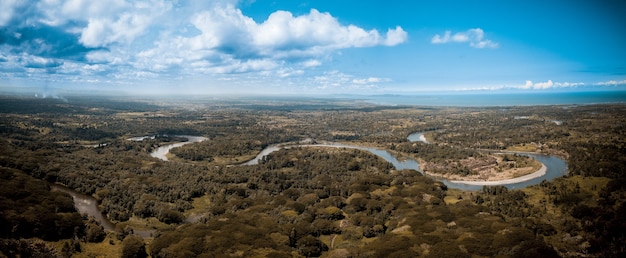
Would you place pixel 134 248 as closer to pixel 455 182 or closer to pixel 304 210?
pixel 304 210

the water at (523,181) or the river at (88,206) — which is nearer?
the river at (88,206)


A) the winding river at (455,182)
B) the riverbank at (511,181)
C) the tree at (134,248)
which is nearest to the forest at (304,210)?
the tree at (134,248)

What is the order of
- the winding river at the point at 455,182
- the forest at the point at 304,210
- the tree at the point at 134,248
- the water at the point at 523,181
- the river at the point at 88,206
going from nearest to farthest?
the forest at the point at 304,210 → the tree at the point at 134,248 → the river at the point at 88,206 → the winding river at the point at 455,182 → the water at the point at 523,181

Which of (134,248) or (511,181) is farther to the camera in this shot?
(511,181)

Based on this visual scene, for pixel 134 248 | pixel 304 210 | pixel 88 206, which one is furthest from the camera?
pixel 88 206

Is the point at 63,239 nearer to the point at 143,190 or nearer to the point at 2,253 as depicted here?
the point at 2,253

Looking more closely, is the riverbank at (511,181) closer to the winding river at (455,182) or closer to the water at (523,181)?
the winding river at (455,182)

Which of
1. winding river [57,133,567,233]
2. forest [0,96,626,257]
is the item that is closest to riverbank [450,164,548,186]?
winding river [57,133,567,233]

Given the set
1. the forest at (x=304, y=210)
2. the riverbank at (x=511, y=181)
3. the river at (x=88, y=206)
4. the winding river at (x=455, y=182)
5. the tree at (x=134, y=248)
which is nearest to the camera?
the forest at (x=304, y=210)

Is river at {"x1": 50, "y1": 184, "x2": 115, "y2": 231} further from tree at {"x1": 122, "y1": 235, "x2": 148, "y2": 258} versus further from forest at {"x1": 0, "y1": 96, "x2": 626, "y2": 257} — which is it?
tree at {"x1": 122, "y1": 235, "x2": 148, "y2": 258}

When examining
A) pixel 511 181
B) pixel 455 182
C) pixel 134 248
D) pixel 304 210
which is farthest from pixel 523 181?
pixel 134 248

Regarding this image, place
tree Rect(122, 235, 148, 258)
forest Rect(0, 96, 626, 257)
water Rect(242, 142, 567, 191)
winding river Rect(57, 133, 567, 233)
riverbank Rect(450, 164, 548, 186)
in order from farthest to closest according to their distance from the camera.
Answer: riverbank Rect(450, 164, 548, 186)
water Rect(242, 142, 567, 191)
winding river Rect(57, 133, 567, 233)
tree Rect(122, 235, 148, 258)
forest Rect(0, 96, 626, 257)

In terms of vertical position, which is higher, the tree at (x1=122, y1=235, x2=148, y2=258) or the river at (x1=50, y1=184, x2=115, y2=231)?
the tree at (x1=122, y1=235, x2=148, y2=258)
